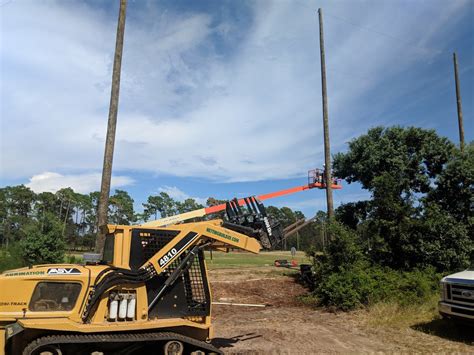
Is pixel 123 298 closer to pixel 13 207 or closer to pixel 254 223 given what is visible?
pixel 254 223

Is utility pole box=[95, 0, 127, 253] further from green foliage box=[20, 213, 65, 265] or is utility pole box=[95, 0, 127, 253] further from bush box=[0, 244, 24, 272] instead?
bush box=[0, 244, 24, 272]

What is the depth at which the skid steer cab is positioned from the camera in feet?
18.2

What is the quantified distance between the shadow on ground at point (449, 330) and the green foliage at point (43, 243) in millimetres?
16109

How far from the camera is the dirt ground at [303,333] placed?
8.43 metres

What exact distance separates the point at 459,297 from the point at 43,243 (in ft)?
57.0

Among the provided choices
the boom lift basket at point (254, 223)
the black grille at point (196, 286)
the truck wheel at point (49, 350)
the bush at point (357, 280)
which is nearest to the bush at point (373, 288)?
the bush at point (357, 280)

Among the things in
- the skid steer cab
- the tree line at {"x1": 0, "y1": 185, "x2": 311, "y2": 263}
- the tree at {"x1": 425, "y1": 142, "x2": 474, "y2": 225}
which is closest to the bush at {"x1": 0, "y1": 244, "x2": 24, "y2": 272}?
the skid steer cab

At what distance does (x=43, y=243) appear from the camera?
18.7 meters

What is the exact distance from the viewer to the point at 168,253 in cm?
661

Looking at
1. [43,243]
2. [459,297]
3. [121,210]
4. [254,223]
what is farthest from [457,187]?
[121,210]

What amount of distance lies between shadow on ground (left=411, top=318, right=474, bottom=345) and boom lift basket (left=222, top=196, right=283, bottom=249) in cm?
485

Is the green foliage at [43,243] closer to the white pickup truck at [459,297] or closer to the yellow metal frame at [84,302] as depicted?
the yellow metal frame at [84,302]

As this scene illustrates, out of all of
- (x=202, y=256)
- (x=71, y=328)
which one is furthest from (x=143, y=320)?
(x=202, y=256)

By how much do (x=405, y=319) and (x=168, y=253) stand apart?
25.5ft
